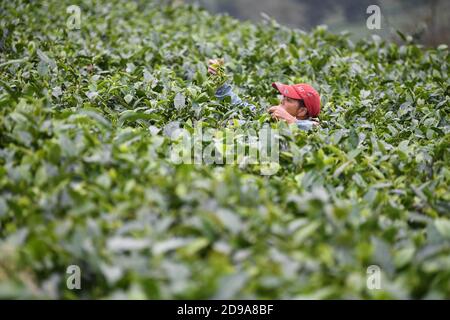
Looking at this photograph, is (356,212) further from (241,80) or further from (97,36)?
(97,36)

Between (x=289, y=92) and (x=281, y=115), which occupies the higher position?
(x=289, y=92)

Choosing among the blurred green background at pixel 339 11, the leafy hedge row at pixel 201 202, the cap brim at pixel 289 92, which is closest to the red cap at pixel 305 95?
the cap brim at pixel 289 92

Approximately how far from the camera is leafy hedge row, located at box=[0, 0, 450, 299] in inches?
63.4

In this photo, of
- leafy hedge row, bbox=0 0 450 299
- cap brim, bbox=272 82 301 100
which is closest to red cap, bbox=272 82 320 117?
cap brim, bbox=272 82 301 100

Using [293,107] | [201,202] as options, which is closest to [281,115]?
[293,107]

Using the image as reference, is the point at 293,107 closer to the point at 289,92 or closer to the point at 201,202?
the point at 289,92

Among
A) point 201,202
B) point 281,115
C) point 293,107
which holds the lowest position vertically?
point 201,202

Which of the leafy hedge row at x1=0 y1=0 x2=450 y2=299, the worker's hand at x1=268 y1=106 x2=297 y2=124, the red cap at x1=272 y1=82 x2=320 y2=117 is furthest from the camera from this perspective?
the red cap at x1=272 y1=82 x2=320 y2=117

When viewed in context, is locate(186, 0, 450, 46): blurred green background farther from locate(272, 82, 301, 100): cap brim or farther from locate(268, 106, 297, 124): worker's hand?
locate(268, 106, 297, 124): worker's hand

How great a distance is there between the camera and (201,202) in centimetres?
181

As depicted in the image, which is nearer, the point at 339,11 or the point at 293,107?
the point at 293,107

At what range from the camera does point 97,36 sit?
516 centimetres
